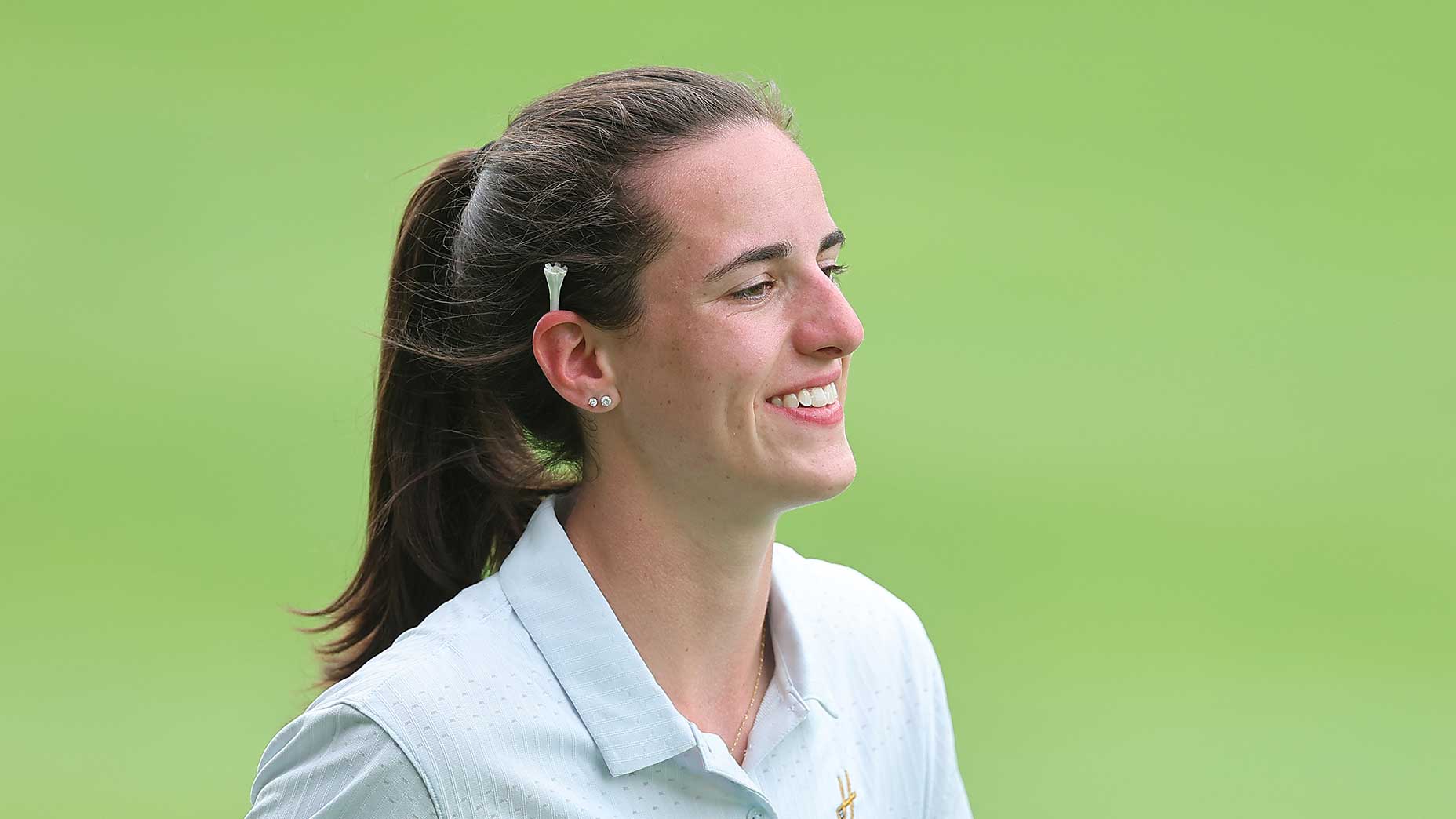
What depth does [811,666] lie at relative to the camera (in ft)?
7.22

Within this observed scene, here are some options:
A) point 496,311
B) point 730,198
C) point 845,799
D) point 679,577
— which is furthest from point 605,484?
point 845,799

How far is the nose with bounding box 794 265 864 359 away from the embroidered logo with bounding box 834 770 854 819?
0.58 m

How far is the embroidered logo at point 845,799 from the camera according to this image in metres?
2.17

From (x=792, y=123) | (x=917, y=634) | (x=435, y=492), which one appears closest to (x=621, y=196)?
(x=792, y=123)

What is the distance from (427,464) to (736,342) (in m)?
0.52

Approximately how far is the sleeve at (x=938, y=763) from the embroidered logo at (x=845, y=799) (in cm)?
19

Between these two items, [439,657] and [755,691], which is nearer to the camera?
[439,657]

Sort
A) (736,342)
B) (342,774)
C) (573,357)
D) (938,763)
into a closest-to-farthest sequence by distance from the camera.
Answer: (342,774) → (736,342) → (573,357) → (938,763)

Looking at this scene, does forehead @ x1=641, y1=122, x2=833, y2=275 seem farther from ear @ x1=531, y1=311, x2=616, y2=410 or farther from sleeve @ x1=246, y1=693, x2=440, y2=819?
sleeve @ x1=246, y1=693, x2=440, y2=819

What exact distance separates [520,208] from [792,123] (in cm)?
42

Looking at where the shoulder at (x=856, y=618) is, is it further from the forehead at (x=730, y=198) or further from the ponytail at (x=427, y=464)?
the forehead at (x=730, y=198)

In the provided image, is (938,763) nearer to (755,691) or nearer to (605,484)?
(755,691)

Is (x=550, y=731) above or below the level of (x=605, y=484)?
below

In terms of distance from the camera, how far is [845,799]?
219cm
